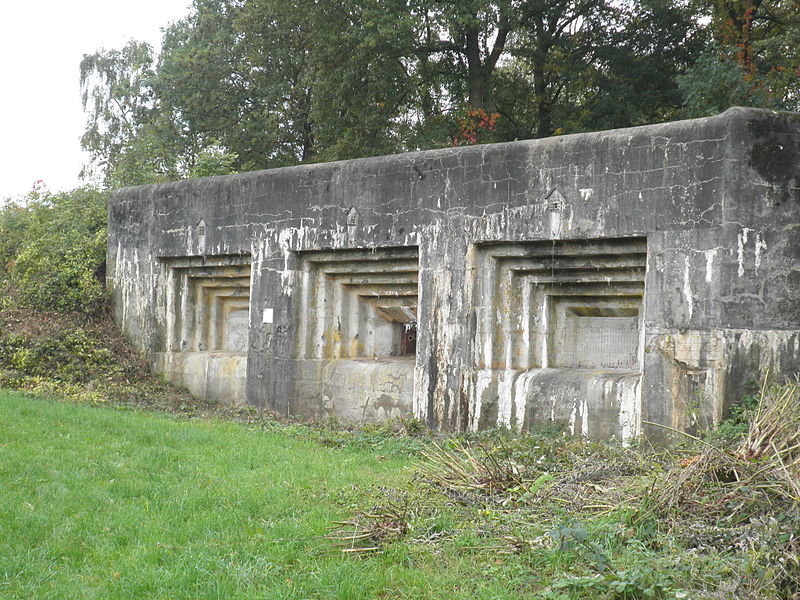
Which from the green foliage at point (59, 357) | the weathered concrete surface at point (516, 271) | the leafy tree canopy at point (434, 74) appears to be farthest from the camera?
the leafy tree canopy at point (434, 74)

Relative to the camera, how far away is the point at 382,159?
359 inches

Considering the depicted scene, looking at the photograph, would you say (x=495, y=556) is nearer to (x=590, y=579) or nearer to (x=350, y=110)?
(x=590, y=579)

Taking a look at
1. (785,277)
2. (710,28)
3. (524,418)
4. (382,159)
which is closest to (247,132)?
(710,28)

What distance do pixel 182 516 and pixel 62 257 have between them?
837 centimetres

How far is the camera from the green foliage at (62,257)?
1200cm

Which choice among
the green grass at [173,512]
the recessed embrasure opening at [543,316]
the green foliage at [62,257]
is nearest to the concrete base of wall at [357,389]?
the recessed embrasure opening at [543,316]

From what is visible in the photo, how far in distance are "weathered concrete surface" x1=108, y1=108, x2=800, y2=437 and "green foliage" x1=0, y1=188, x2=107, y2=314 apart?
777mm

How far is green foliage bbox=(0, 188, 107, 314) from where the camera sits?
1200 cm

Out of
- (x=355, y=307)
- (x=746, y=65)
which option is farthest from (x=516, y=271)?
(x=746, y=65)

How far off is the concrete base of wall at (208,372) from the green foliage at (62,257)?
1493mm

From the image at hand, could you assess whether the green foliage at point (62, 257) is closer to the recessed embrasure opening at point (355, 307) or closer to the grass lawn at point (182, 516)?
the recessed embrasure opening at point (355, 307)

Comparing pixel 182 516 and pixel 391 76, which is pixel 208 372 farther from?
pixel 391 76

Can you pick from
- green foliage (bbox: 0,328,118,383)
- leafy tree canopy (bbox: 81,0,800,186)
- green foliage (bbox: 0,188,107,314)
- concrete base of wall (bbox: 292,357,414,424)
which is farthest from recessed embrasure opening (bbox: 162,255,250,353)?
leafy tree canopy (bbox: 81,0,800,186)

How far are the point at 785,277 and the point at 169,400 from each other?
675 centimetres
